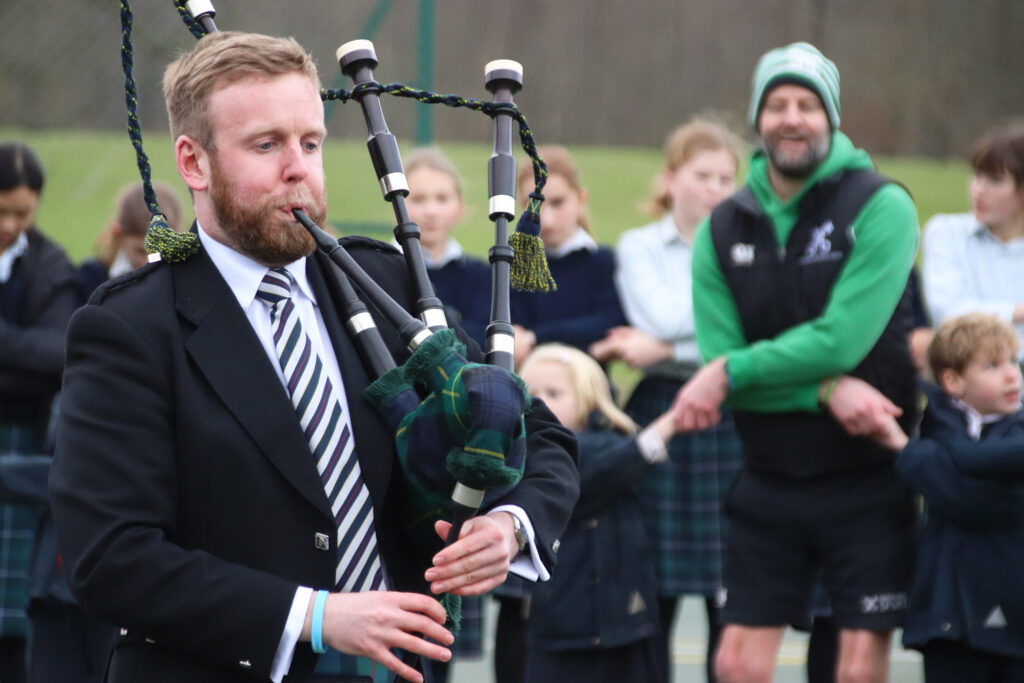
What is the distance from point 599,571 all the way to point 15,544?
223 centimetres

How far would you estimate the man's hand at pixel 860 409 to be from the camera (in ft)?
12.2

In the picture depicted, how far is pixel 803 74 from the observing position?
394 centimetres

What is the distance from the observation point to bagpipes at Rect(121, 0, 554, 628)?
1846mm

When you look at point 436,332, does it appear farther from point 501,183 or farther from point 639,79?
point 639,79

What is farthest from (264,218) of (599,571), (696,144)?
(696,144)

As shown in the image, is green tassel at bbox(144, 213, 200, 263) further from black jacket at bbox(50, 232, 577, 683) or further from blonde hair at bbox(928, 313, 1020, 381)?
blonde hair at bbox(928, 313, 1020, 381)

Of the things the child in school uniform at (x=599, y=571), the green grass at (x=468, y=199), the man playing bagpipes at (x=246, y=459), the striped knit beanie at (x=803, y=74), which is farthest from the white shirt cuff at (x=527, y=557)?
the green grass at (x=468, y=199)

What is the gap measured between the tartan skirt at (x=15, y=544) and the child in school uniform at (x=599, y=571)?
190cm

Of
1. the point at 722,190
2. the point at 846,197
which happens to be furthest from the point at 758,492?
the point at 722,190

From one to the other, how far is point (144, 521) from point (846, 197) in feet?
8.47

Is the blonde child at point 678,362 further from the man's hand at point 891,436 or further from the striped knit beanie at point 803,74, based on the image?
the man's hand at point 891,436

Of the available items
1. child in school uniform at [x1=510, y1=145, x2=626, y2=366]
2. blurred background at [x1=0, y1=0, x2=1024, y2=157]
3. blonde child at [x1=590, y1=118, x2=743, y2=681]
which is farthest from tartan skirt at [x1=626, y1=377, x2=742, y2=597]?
blurred background at [x1=0, y1=0, x2=1024, y2=157]

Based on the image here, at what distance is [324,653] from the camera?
1.98 m

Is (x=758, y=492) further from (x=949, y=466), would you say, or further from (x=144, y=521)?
(x=144, y=521)
